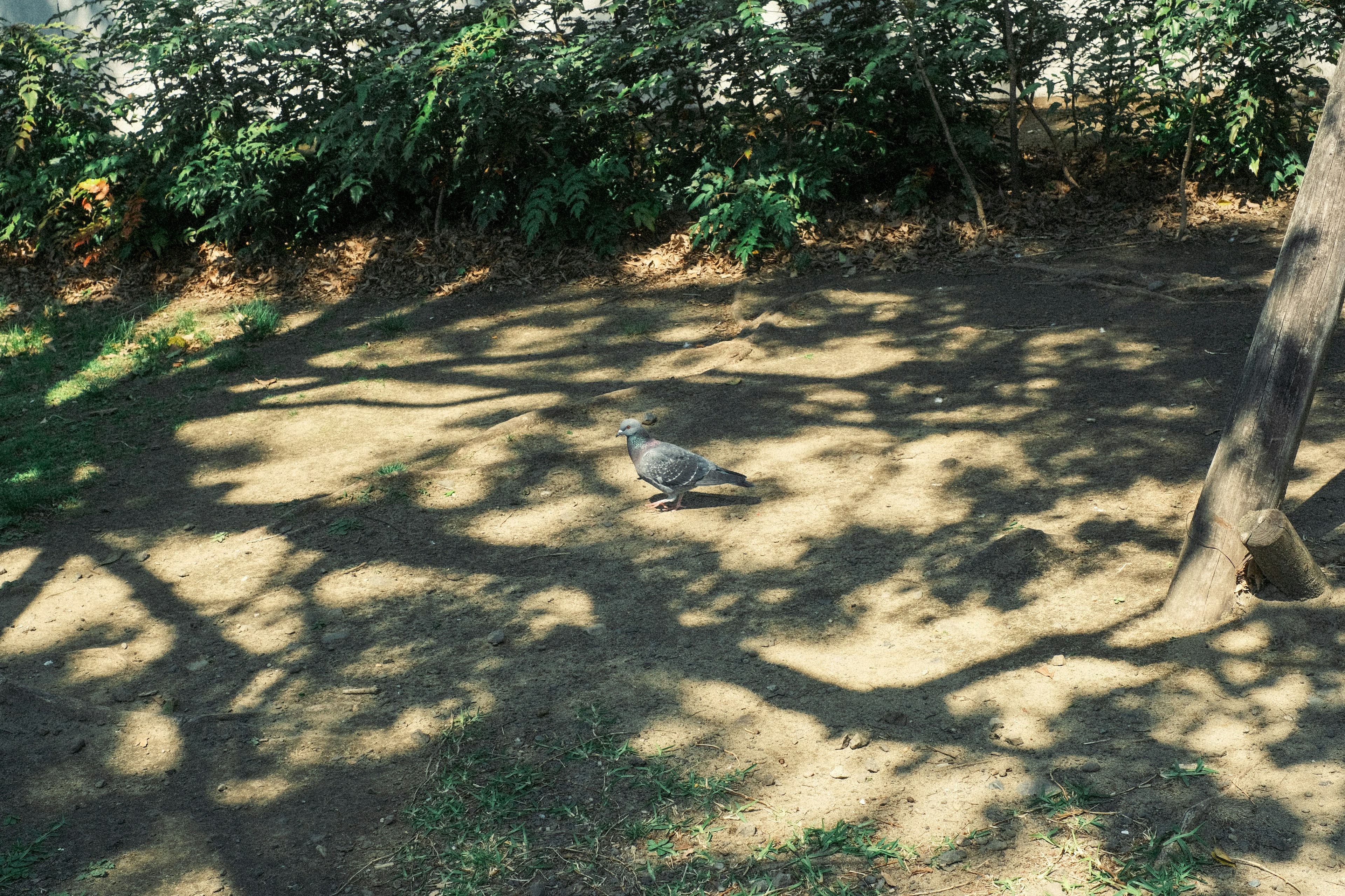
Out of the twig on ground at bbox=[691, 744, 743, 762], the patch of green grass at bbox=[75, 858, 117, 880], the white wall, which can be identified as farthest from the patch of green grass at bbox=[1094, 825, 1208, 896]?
the white wall

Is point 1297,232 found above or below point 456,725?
above

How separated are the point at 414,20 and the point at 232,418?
4.24 m

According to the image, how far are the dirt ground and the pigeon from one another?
219mm

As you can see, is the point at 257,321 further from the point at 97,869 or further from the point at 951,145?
the point at 97,869

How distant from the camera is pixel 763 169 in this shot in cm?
891

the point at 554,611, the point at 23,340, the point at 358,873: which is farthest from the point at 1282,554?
the point at 23,340

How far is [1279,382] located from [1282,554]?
2.06 ft

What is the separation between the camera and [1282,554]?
148 inches

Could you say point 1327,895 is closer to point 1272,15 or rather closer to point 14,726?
point 14,726

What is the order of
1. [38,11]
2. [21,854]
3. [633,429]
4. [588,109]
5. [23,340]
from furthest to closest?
[38,11] < [588,109] < [23,340] < [633,429] < [21,854]

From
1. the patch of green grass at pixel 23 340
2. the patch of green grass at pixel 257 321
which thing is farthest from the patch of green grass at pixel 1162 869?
the patch of green grass at pixel 23 340

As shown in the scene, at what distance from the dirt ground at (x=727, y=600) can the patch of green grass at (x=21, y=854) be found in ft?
0.13

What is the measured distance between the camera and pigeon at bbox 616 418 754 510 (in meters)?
5.18

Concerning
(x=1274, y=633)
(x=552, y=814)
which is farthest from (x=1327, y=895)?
(x=552, y=814)
